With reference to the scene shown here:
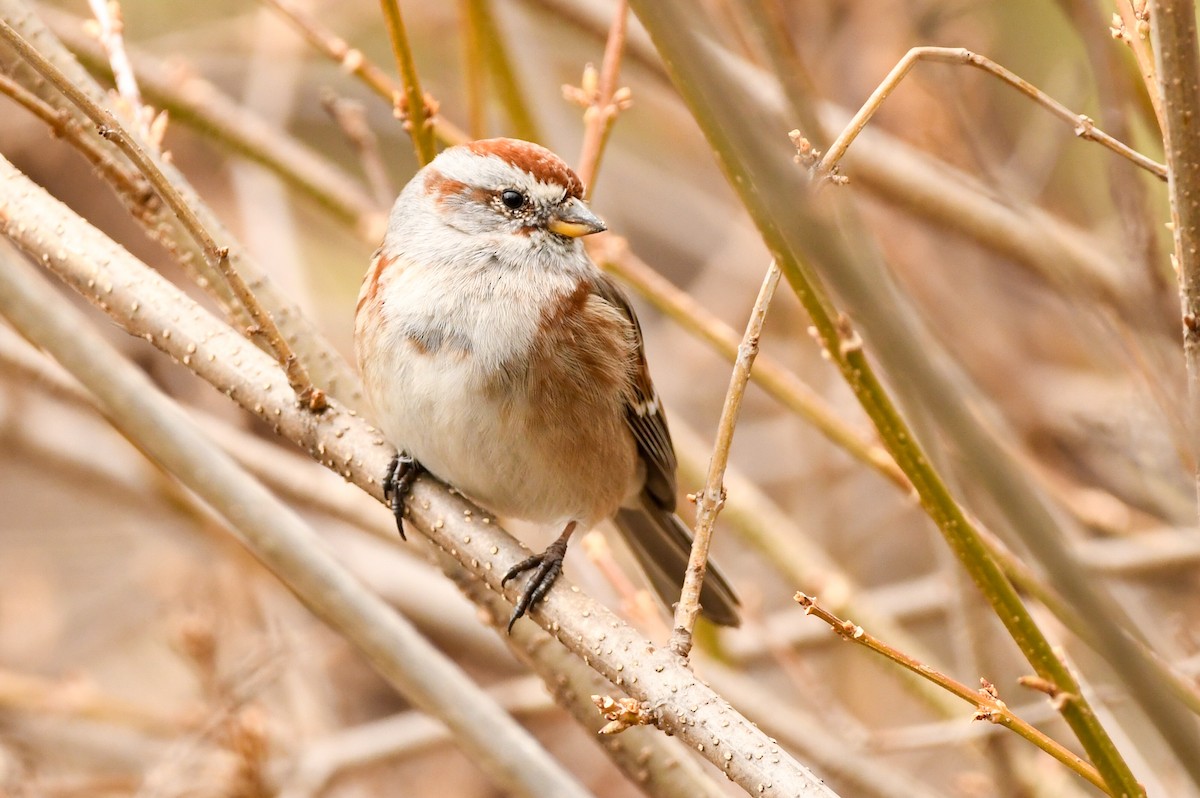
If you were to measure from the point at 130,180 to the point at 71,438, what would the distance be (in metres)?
2.03

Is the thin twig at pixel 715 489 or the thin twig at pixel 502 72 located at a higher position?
the thin twig at pixel 502 72

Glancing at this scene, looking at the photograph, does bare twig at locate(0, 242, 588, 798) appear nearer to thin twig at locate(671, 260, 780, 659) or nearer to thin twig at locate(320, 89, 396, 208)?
thin twig at locate(671, 260, 780, 659)

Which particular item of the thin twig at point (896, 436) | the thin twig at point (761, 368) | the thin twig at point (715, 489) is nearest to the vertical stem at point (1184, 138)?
the thin twig at point (896, 436)

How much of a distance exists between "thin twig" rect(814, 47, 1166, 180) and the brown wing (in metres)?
1.30

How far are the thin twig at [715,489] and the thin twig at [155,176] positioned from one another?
2.74 ft

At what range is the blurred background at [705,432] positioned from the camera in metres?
3.27

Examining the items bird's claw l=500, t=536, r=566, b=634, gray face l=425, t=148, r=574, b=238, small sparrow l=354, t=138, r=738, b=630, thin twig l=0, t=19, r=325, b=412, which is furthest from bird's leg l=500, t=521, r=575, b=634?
gray face l=425, t=148, r=574, b=238

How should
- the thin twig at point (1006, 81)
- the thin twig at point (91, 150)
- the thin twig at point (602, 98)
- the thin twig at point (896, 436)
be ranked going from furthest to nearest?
1. the thin twig at point (602, 98)
2. the thin twig at point (91, 150)
3. the thin twig at point (1006, 81)
4. the thin twig at point (896, 436)

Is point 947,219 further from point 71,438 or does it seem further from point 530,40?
point 71,438

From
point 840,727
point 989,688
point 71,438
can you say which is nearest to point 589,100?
point 989,688

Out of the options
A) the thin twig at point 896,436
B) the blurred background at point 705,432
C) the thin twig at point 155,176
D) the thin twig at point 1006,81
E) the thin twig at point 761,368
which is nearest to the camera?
the thin twig at point 896,436

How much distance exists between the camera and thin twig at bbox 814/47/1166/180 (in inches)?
71.9

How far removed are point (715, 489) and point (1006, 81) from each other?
0.77 m

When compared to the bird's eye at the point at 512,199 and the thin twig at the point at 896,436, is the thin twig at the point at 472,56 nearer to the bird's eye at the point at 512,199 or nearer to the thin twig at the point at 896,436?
the bird's eye at the point at 512,199
